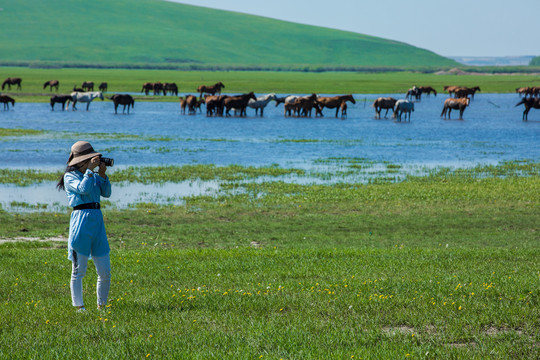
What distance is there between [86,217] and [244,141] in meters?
31.6

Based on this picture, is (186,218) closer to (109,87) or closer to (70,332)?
(70,332)

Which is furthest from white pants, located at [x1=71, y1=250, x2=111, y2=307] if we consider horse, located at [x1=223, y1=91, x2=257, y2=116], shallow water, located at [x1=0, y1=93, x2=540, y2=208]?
horse, located at [x1=223, y1=91, x2=257, y2=116]

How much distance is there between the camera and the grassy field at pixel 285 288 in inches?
277

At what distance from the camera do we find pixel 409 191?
73.3 feet

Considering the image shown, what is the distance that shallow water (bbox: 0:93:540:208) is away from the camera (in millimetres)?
28859

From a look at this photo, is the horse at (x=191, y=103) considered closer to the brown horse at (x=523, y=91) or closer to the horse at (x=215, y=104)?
the horse at (x=215, y=104)

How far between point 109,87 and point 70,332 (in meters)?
99.8

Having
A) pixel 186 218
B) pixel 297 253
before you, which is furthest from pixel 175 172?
pixel 297 253

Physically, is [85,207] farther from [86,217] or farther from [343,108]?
[343,108]

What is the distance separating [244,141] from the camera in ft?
129

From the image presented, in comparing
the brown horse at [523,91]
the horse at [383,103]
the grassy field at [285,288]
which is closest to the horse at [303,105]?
the horse at [383,103]

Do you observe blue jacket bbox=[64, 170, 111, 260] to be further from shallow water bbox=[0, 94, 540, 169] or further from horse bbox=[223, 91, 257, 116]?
horse bbox=[223, 91, 257, 116]

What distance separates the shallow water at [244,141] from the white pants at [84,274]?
12.4 metres

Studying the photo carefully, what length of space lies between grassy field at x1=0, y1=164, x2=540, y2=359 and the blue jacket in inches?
35.5
